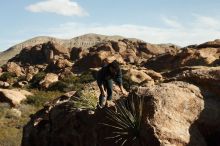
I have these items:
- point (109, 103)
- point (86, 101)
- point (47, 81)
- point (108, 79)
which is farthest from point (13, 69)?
point (109, 103)

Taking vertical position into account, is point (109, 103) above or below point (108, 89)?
below

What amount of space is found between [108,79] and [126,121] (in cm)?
204

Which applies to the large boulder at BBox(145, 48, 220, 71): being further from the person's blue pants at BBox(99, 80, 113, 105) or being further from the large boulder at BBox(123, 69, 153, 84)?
the person's blue pants at BBox(99, 80, 113, 105)

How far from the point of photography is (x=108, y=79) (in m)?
12.7

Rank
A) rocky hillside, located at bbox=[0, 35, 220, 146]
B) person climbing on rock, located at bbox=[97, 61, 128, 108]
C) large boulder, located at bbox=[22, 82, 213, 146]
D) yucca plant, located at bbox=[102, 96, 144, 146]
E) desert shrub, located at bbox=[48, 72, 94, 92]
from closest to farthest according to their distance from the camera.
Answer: large boulder, located at bbox=[22, 82, 213, 146] < rocky hillside, located at bbox=[0, 35, 220, 146] < yucca plant, located at bbox=[102, 96, 144, 146] < person climbing on rock, located at bbox=[97, 61, 128, 108] < desert shrub, located at bbox=[48, 72, 94, 92]

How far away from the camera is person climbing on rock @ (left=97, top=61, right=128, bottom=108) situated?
12.4 meters

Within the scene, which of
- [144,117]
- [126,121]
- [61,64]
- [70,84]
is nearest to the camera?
[144,117]

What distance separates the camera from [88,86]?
49.8 ft

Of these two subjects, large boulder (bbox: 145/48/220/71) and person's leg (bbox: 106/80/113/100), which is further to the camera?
large boulder (bbox: 145/48/220/71)

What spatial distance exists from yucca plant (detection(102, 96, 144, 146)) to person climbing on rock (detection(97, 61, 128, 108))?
0.86 meters

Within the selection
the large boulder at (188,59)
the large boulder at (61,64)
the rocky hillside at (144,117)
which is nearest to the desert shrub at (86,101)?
the rocky hillside at (144,117)

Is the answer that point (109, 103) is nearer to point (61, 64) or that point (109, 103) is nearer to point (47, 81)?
point (47, 81)

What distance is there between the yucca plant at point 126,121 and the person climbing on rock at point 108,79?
2.83 feet

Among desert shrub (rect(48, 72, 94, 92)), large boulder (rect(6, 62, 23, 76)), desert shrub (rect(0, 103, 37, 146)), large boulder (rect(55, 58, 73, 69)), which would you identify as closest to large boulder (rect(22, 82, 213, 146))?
desert shrub (rect(0, 103, 37, 146))
